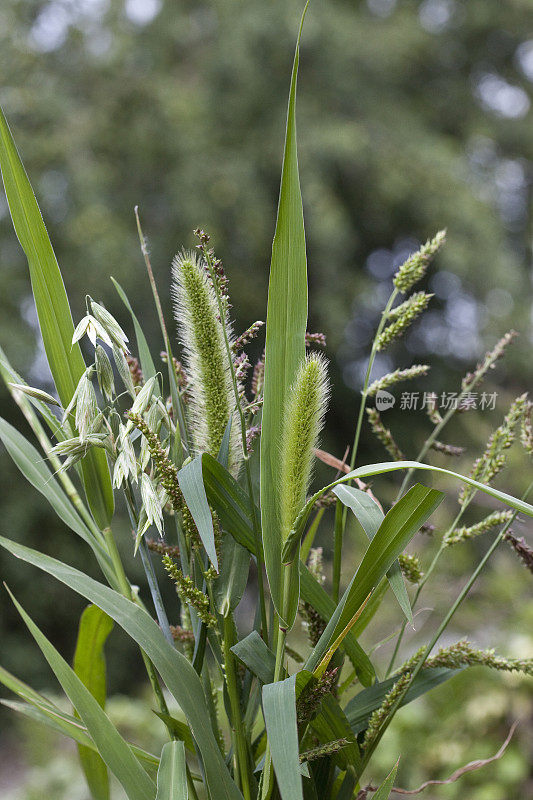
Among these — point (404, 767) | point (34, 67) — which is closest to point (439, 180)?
point (34, 67)

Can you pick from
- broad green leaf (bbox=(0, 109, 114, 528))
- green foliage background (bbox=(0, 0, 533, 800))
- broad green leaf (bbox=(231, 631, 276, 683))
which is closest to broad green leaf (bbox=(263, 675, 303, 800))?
broad green leaf (bbox=(231, 631, 276, 683))

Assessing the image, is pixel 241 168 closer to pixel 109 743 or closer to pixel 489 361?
pixel 489 361

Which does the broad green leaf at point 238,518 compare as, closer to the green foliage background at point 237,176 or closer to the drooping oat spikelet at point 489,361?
the drooping oat spikelet at point 489,361

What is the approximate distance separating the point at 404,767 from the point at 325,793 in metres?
1.39

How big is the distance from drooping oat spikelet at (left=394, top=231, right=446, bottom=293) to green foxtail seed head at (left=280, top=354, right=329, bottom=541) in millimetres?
97

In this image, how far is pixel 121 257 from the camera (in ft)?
9.83

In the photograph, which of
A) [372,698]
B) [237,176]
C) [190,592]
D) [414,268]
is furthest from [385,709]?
[237,176]

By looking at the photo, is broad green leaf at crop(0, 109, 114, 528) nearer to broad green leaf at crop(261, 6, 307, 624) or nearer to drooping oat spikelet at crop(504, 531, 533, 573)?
broad green leaf at crop(261, 6, 307, 624)

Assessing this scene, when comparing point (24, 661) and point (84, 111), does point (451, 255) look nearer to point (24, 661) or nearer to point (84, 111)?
point (84, 111)

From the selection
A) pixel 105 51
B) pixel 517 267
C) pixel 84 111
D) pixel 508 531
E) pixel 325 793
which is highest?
pixel 105 51

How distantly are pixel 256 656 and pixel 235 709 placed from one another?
34 millimetres

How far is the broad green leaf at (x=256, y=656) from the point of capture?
0.33 meters

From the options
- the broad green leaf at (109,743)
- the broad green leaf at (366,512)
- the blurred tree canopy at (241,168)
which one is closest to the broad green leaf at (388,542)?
the broad green leaf at (366,512)

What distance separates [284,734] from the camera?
0.93 feet
